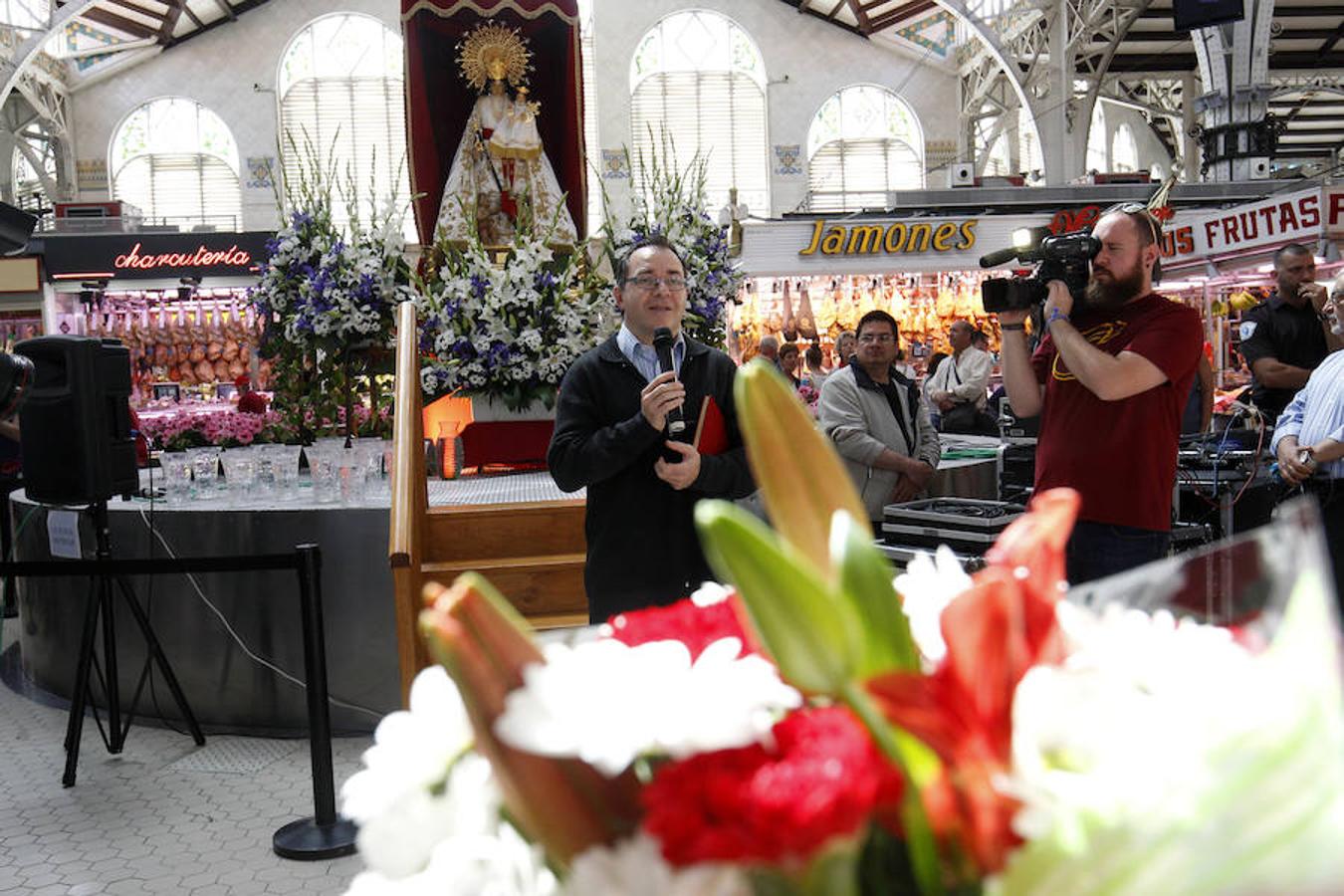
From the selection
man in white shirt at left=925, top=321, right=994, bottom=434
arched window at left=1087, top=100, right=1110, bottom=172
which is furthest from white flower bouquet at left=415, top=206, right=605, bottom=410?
arched window at left=1087, top=100, right=1110, bottom=172

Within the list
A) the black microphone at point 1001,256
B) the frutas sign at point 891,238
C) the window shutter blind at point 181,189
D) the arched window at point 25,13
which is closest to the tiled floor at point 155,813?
the black microphone at point 1001,256

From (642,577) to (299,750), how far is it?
7.82 ft

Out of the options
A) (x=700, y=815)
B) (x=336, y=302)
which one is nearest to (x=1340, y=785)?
(x=700, y=815)

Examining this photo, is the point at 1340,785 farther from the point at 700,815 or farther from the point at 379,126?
the point at 379,126

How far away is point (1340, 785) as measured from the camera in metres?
0.39

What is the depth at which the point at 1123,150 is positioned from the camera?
90.7 ft

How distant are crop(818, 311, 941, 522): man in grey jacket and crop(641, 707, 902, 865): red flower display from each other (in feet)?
Answer: 12.5

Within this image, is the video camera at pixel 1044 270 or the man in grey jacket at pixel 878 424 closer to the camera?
the video camera at pixel 1044 270

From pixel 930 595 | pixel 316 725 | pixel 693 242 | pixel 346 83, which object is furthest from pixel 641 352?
pixel 346 83

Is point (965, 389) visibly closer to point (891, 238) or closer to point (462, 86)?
point (462, 86)

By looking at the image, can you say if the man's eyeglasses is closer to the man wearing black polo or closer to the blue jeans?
the blue jeans

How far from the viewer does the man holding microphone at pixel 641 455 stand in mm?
2611

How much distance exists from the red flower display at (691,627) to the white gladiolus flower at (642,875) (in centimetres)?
10

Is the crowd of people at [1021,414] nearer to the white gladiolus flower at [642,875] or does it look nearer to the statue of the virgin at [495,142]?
the white gladiolus flower at [642,875]
